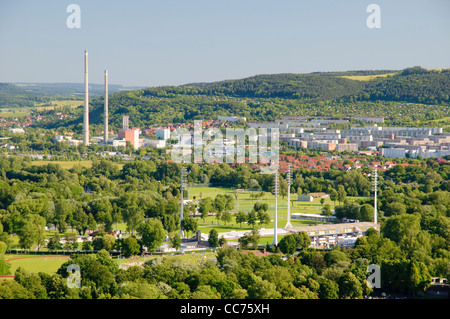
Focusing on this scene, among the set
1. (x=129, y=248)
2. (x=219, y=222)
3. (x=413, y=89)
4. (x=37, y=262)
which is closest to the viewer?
(x=37, y=262)

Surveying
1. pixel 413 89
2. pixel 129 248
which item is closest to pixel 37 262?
pixel 129 248

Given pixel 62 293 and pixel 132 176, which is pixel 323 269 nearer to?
pixel 62 293

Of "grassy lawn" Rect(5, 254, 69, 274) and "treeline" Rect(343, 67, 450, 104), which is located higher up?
"treeline" Rect(343, 67, 450, 104)

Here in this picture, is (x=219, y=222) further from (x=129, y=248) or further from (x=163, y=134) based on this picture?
(x=163, y=134)

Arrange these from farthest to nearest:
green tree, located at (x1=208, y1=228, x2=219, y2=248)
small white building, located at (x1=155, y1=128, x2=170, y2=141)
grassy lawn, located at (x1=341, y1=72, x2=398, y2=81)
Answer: grassy lawn, located at (x1=341, y1=72, x2=398, y2=81) < small white building, located at (x1=155, y1=128, x2=170, y2=141) < green tree, located at (x1=208, y1=228, x2=219, y2=248)

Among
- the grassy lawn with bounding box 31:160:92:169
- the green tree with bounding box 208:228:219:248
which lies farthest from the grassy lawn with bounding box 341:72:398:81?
the green tree with bounding box 208:228:219:248

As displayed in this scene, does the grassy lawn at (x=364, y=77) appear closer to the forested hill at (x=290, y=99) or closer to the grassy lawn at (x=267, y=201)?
the forested hill at (x=290, y=99)

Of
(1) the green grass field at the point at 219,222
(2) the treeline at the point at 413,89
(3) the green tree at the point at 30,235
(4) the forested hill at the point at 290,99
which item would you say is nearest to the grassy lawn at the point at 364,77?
(4) the forested hill at the point at 290,99

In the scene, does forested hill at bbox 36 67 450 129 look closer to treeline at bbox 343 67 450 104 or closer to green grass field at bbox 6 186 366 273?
treeline at bbox 343 67 450 104

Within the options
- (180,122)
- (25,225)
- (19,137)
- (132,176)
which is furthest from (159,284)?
(180,122)
